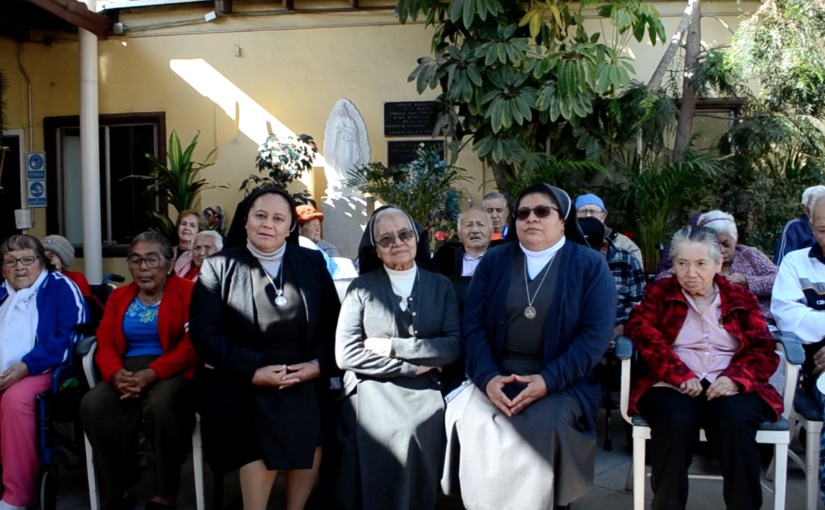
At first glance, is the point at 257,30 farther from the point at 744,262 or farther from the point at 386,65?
the point at 744,262

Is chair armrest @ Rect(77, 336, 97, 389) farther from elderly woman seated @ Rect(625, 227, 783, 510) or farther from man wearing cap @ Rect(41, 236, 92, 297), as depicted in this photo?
elderly woman seated @ Rect(625, 227, 783, 510)

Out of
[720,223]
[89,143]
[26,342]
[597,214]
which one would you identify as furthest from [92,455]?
[89,143]

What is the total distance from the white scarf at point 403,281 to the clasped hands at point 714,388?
1.25m

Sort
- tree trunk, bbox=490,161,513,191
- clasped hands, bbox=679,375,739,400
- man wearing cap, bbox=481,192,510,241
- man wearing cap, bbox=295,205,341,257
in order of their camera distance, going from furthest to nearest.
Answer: tree trunk, bbox=490,161,513,191 < man wearing cap, bbox=295,205,341,257 < man wearing cap, bbox=481,192,510,241 < clasped hands, bbox=679,375,739,400

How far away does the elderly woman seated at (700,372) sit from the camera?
2.88 meters

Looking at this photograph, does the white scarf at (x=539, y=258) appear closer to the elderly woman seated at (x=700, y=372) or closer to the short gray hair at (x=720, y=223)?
the elderly woman seated at (x=700, y=372)

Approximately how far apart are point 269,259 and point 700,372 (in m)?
2.01

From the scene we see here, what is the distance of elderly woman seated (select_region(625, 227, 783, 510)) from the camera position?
288 cm

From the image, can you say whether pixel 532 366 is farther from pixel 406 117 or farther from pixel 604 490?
pixel 406 117

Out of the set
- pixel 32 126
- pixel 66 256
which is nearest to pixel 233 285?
pixel 66 256

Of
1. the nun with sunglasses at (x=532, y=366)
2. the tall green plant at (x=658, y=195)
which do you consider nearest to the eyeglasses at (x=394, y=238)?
the nun with sunglasses at (x=532, y=366)

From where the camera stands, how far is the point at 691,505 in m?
3.46

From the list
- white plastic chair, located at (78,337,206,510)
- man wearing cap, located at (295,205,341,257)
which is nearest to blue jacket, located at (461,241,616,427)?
white plastic chair, located at (78,337,206,510)

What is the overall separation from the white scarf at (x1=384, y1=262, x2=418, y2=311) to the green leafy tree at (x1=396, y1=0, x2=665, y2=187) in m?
3.22
